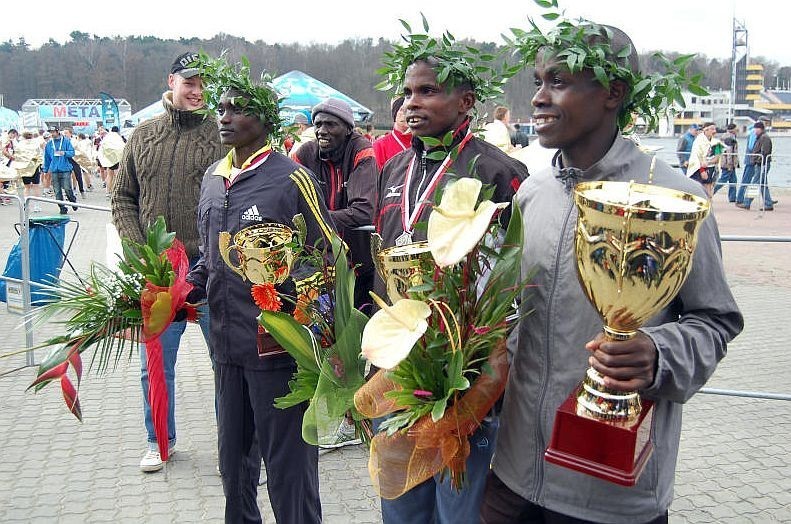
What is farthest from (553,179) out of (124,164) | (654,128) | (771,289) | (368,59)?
(368,59)

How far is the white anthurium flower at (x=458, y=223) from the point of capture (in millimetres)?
1662

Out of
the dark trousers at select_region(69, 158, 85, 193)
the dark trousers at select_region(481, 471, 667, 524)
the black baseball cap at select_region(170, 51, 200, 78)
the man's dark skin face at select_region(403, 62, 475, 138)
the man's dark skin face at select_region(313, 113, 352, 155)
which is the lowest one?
the dark trousers at select_region(69, 158, 85, 193)

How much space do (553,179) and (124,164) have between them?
9.71ft

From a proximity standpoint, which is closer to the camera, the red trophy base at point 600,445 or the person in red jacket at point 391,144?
the red trophy base at point 600,445

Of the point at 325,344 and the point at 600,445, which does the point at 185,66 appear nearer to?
the point at 325,344

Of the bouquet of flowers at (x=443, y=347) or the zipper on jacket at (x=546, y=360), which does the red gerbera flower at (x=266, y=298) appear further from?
the zipper on jacket at (x=546, y=360)

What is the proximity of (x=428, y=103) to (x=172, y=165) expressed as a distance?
187 centimetres

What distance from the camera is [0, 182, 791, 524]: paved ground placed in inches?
159

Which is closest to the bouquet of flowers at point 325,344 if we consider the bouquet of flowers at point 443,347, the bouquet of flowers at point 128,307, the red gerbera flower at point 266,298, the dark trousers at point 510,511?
the red gerbera flower at point 266,298

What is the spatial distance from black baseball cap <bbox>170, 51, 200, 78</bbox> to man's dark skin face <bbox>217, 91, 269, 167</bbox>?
818 millimetres

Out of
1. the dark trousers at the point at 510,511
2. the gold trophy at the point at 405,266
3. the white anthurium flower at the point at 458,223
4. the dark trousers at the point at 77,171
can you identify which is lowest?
the dark trousers at the point at 77,171

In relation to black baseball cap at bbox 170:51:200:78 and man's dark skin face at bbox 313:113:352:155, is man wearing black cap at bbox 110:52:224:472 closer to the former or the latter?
black baseball cap at bbox 170:51:200:78

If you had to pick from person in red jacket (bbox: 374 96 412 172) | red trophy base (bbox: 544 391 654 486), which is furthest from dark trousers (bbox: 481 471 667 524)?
person in red jacket (bbox: 374 96 412 172)

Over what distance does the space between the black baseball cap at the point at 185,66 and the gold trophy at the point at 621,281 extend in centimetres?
301
